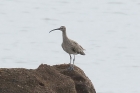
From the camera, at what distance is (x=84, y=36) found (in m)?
34.1

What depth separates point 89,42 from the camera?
3303cm

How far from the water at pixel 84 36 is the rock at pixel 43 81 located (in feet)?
33.3

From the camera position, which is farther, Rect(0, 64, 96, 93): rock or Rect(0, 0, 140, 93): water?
Rect(0, 0, 140, 93): water

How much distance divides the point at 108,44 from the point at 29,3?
17042 mm

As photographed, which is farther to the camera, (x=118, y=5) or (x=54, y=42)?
(x=118, y=5)

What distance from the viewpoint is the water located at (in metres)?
26.9

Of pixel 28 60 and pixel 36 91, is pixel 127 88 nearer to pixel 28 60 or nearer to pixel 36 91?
pixel 28 60

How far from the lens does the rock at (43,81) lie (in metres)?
11.8

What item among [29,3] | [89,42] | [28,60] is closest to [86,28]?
[89,42]

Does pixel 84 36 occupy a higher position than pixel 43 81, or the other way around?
pixel 43 81

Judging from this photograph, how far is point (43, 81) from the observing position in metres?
12.3

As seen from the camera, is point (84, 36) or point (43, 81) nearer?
point (43, 81)

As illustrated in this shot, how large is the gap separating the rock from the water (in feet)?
33.3

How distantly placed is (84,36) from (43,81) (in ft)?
72.0
